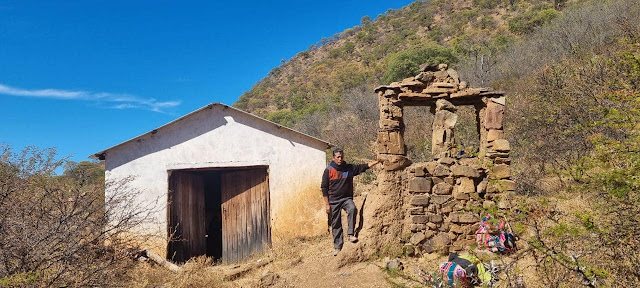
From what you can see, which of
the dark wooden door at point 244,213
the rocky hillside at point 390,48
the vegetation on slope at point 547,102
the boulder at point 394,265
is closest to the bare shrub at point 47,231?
the dark wooden door at point 244,213

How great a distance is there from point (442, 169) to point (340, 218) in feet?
6.42

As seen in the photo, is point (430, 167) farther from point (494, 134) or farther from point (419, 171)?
point (494, 134)

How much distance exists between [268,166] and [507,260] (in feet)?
18.5

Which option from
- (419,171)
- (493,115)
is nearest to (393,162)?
(419,171)

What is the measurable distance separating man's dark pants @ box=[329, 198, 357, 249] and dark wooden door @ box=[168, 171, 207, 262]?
162 inches

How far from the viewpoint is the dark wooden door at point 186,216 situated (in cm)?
895

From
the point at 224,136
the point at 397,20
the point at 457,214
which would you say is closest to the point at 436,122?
the point at 457,214

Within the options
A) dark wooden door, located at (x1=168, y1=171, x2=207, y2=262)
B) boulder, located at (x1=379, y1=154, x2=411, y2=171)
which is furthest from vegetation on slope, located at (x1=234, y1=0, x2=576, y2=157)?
boulder, located at (x1=379, y1=154, x2=411, y2=171)

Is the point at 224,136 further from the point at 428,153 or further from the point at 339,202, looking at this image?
the point at 428,153

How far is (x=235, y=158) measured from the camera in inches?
354

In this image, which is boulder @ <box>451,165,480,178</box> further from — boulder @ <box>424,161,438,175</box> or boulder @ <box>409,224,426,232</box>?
boulder @ <box>409,224,426,232</box>

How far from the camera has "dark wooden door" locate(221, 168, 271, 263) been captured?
30.4 feet

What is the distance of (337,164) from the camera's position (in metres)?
6.47

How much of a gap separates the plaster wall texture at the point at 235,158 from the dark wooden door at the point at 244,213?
0.43m
